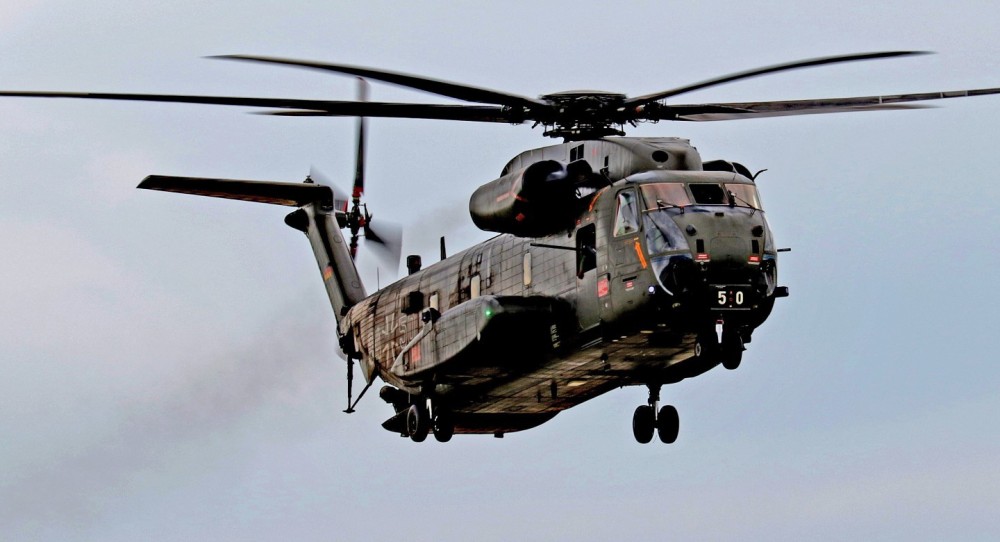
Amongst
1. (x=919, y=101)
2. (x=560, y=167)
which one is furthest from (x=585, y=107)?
(x=919, y=101)

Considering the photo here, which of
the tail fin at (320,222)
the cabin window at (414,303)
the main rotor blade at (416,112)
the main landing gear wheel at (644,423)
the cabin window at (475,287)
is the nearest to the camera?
the main rotor blade at (416,112)

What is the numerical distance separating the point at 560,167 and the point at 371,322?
811cm

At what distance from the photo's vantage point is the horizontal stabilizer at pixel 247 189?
3838 centimetres

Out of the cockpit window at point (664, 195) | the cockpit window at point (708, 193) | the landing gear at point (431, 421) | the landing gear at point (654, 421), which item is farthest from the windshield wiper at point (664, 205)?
the landing gear at point (431, 421)

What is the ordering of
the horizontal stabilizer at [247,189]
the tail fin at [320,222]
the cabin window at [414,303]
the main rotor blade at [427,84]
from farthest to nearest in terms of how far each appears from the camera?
1. the tail fin at [320,222]
2. the horizontal stabilizer at [247,189]
3. the cabin window at [414,303]
4. the main rotor blade at [427,84]

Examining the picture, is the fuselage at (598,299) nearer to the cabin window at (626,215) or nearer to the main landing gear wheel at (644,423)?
the cabin window at (626,215)

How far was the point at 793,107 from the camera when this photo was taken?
3147 cm

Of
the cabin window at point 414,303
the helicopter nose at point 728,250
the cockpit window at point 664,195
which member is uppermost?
the cockpit window at point 664,195

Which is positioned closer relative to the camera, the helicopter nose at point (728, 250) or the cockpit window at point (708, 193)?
the helicopter nose at point (728, 250)

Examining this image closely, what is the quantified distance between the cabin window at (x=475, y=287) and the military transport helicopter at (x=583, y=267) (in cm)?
2

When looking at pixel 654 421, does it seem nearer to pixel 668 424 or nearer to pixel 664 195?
pixel 668 424

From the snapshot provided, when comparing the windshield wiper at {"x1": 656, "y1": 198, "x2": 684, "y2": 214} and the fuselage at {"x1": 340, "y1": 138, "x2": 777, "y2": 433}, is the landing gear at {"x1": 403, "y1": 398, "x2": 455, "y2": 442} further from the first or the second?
the windshield wiper at {"x1": 656, "y1": 198, "x2": 684, "y2": 214}

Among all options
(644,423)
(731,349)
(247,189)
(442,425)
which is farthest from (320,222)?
(731,349)

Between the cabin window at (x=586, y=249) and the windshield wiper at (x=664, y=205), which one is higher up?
the windshield wiper at (x=664, y=205)
